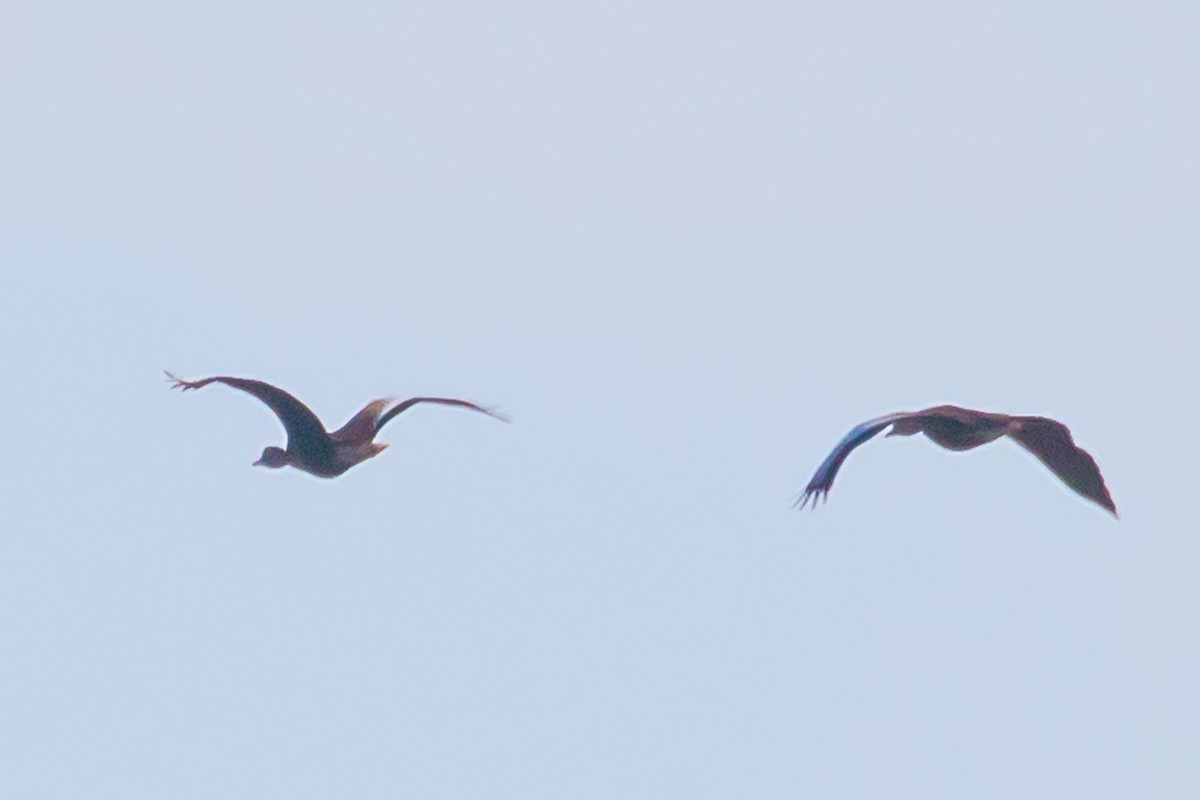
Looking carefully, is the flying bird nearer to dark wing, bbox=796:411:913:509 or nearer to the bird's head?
dark wing, bbox=796:411:913:509

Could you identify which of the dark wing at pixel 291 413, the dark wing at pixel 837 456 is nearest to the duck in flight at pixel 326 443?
the dark wing at pixel 291 413

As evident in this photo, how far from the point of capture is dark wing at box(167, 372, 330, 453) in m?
17.3

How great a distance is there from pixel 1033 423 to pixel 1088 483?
1.03 metres

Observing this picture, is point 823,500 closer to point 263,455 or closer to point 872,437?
point 872,437

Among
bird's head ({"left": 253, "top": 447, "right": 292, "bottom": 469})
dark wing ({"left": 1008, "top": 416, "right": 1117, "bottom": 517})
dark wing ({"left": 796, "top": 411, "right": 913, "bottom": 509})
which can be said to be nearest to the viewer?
dark wing ({"left": 796, "top": 411, "right": 913, "bottom": 509})

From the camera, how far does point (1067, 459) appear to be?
1833 cm

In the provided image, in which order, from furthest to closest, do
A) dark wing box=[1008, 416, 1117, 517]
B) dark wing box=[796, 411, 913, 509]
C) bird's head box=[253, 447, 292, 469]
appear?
1. bird's head box=[253, 447, 292, 469]
2. dark wing box=[1008, 416, 1117, 517]
3. dark wing box=[796, 411, 913, 509]

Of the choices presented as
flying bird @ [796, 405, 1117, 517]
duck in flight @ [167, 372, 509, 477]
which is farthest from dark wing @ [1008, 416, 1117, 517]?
duck in flight @ [167, 372, 509, 477]

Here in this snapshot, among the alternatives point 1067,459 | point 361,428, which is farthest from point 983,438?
point 361,428

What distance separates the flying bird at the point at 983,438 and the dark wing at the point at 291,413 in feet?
13.8

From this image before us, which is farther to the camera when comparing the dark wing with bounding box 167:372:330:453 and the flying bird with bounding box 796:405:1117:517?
the dark wing with bounding box 167:372:330:453

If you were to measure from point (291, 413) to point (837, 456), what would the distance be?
173 inches

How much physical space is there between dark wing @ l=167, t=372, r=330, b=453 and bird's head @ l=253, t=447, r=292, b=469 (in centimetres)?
13

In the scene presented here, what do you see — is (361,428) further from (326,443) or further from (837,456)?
(837,456)
